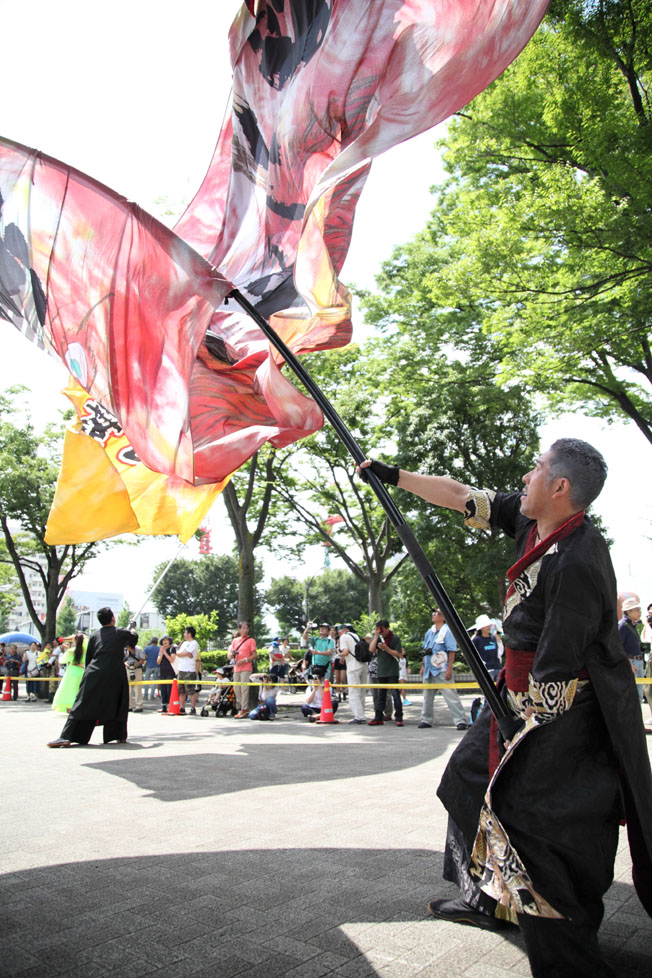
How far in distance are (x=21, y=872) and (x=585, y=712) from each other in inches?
124

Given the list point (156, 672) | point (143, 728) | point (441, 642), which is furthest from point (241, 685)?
point (156, 672)

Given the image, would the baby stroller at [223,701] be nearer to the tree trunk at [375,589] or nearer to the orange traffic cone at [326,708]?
the orange traffic cone at [326,708]

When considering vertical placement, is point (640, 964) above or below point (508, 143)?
below

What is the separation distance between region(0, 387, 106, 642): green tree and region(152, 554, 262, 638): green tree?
133ft

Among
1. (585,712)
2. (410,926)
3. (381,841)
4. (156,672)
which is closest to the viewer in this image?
(585,712)

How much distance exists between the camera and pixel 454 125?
1257 cm

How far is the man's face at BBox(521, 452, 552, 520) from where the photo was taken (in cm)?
306

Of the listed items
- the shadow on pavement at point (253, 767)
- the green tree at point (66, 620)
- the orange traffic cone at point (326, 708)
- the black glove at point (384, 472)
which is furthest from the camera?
the green tree at point (66, 620)

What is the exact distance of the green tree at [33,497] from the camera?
27.2m

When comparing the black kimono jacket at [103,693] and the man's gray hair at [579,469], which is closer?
the man's gray hair at [579,469]

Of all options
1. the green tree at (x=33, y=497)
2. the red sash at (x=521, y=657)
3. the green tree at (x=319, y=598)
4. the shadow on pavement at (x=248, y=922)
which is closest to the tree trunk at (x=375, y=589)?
the green tree at (x=33, y=497)

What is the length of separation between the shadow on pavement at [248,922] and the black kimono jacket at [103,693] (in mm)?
5650

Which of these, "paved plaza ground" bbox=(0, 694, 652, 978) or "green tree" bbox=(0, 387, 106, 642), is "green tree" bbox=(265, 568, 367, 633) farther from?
"paved plaza ground" bbox=(0, 694, 652, 978)

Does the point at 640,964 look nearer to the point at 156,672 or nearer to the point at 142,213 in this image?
the point at 142,213
